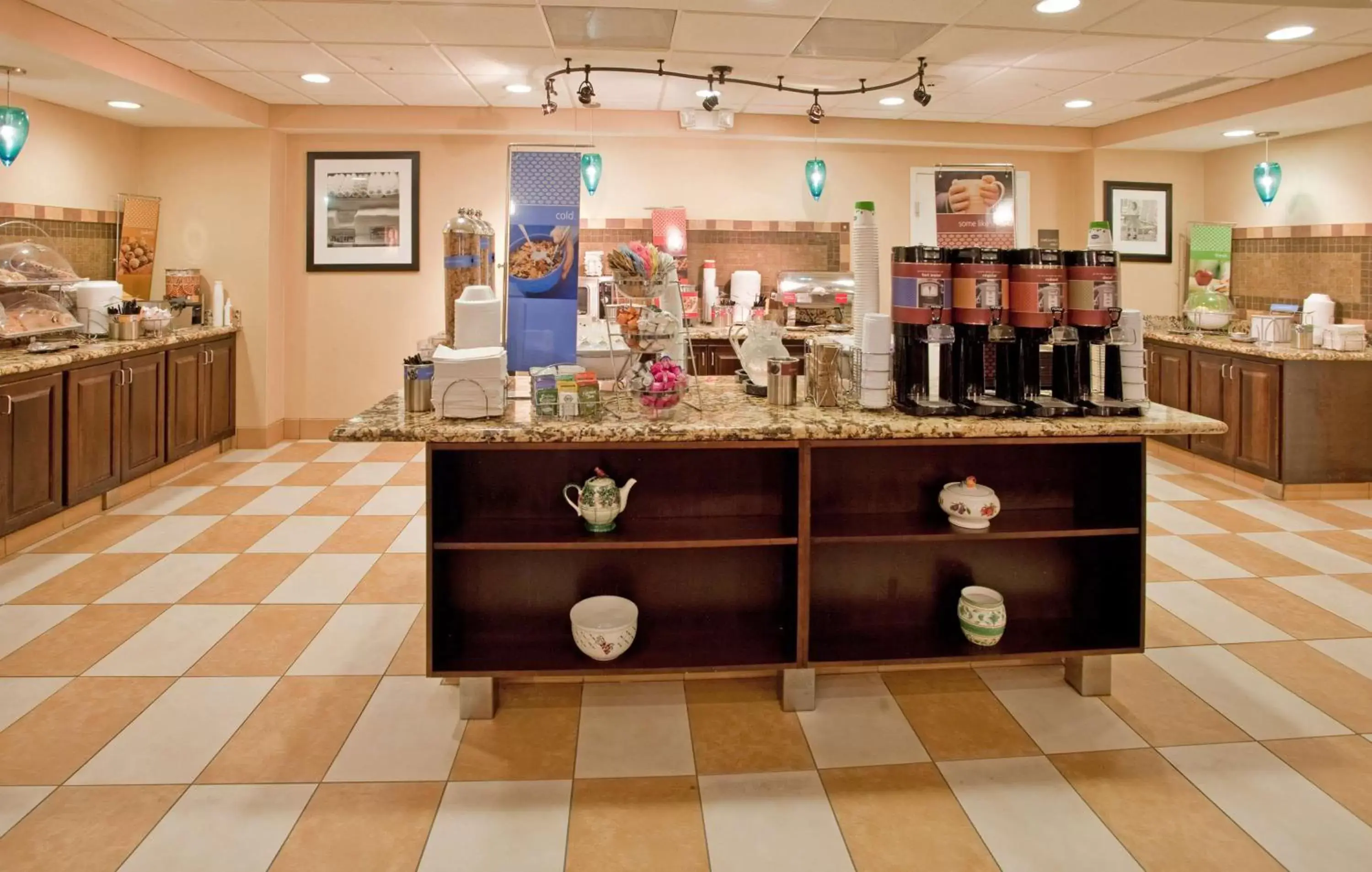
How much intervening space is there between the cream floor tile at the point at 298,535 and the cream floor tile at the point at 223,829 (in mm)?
2234

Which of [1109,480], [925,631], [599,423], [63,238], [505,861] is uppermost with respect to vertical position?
[63,238]

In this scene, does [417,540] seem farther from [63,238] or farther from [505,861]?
[63,238]

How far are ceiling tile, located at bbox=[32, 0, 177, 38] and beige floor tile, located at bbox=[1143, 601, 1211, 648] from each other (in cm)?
538

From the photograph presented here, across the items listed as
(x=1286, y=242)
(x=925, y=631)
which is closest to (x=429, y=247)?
(x=925, y=631)

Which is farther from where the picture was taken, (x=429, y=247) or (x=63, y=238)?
(x=429, y=247)

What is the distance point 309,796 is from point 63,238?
507cm

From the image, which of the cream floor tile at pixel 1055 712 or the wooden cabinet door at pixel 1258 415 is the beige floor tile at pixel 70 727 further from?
the wooden cabinet door at pixel 1258 415

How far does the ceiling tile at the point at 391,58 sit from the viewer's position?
16.2ft

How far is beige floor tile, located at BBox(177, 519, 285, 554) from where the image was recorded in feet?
14.8

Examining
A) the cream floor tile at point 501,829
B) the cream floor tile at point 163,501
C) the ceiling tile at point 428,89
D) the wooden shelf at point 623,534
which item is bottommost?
the cream floor tile at point 501,829

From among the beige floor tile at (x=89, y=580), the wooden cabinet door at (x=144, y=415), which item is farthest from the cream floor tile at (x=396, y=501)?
the wooden cabinet door at (x=144, y=415)

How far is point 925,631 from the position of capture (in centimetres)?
303

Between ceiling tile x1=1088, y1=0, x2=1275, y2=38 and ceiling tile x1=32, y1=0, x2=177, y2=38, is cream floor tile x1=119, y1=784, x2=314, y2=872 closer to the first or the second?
ceiling tile x1=32, y1=0, x2=177, y2=38

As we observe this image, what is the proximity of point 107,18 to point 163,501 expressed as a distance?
2.72 metres
